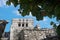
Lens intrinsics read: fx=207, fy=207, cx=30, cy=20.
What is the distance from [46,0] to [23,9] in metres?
0.52

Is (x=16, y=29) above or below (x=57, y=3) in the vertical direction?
above

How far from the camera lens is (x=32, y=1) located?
13.6 feet

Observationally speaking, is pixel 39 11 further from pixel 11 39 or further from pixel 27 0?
pixel 11 39

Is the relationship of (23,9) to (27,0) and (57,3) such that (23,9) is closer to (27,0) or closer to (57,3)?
(27,0)

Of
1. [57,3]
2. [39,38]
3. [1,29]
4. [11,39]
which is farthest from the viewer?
[11,39]

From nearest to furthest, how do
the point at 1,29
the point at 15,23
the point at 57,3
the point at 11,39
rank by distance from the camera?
the point at 57,3 → the point at 1,29 → the point at 11,39 → the point at 15,23

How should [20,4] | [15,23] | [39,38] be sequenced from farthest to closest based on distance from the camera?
1. [15,23]
2. [39,38]
3. [20,4]

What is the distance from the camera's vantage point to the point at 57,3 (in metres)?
4.02

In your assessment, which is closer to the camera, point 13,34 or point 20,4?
point 20,4

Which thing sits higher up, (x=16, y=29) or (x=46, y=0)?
(x=16, y=29)

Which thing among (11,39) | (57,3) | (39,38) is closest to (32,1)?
(57,3)

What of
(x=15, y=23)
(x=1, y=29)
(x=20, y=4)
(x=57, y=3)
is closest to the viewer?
(x=57, y=3)

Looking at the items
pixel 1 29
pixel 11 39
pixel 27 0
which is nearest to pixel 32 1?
pixel 27 0

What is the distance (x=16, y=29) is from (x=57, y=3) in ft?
178
